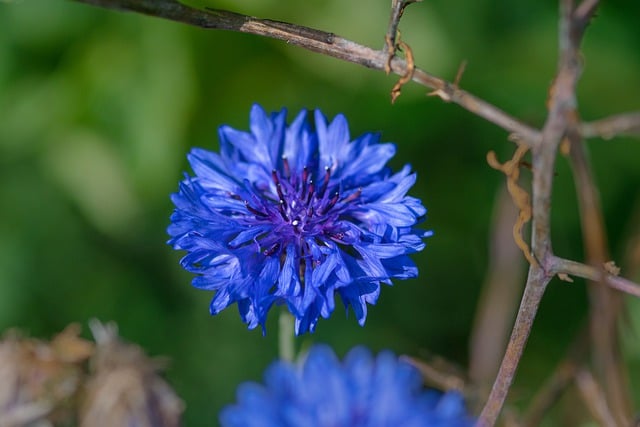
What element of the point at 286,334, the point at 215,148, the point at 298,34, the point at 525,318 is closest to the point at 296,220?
the point at 286,334

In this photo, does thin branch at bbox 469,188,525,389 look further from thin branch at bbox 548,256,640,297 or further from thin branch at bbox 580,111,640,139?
thin branch at bbox 580,111,640,139

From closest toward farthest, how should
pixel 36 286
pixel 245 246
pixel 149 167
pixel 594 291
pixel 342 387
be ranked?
pixel 342 387, pixel 594 291, pixel 245 246, pixel 149 167, pixel 36 286

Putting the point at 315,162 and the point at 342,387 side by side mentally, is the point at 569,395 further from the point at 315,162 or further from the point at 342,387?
the point at 342,387

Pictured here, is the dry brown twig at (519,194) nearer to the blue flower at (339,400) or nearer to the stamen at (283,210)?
the blue flower at (339,400)

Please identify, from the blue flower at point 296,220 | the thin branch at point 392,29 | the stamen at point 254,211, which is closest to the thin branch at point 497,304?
the blue flower at point 296,220

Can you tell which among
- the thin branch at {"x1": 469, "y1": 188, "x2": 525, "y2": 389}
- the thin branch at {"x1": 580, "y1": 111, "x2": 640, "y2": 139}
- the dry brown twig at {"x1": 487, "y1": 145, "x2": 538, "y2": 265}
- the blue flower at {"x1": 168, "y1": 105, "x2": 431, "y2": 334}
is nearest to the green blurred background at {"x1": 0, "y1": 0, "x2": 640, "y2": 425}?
the thin branch at {"x1": 469, "y1": 188, "x2": 525, "y2": 389}

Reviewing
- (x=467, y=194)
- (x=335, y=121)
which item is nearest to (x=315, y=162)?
(x=335, y=121)
